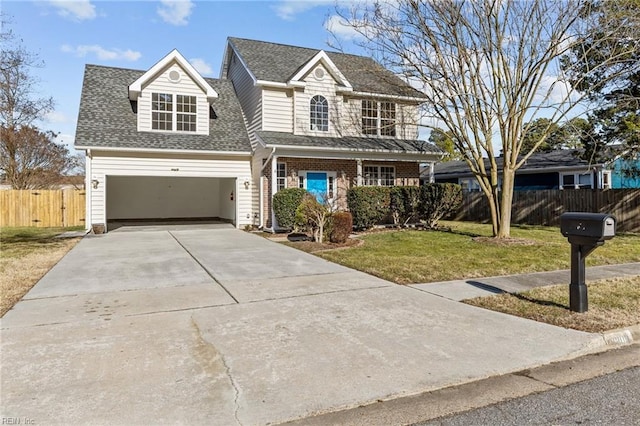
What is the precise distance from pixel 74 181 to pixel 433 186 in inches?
1141

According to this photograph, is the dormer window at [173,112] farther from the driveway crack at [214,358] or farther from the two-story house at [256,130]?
the driveway crack at [214,358]

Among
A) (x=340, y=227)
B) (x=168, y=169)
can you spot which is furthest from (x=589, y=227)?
(x=168, y=169)

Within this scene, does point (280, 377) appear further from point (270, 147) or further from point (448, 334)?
point (270, 147)

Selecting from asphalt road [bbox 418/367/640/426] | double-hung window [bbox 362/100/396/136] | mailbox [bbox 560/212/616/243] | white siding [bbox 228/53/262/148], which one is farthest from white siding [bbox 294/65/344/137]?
asphalt road [bbox 418/367/640/426]

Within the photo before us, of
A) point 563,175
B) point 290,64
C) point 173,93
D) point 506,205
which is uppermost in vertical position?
point 290,64

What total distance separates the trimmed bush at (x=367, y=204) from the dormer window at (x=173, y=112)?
299 inches

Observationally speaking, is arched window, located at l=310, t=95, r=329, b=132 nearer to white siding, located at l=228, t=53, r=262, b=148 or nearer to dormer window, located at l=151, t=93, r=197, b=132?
white siding, located at l=228, t=53, r=262, b=148

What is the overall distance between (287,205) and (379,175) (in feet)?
18.9

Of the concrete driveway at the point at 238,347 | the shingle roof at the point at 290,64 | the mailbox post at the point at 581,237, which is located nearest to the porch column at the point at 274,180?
the shingle roof at the point at 290,64

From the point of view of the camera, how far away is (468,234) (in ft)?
48.7

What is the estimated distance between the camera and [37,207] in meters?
21.3

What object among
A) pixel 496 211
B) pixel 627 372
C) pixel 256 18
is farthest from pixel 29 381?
pixel 496 211

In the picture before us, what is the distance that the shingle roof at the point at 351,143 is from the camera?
52.3 feet

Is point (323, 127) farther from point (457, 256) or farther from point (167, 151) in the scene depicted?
point (457, 256)
